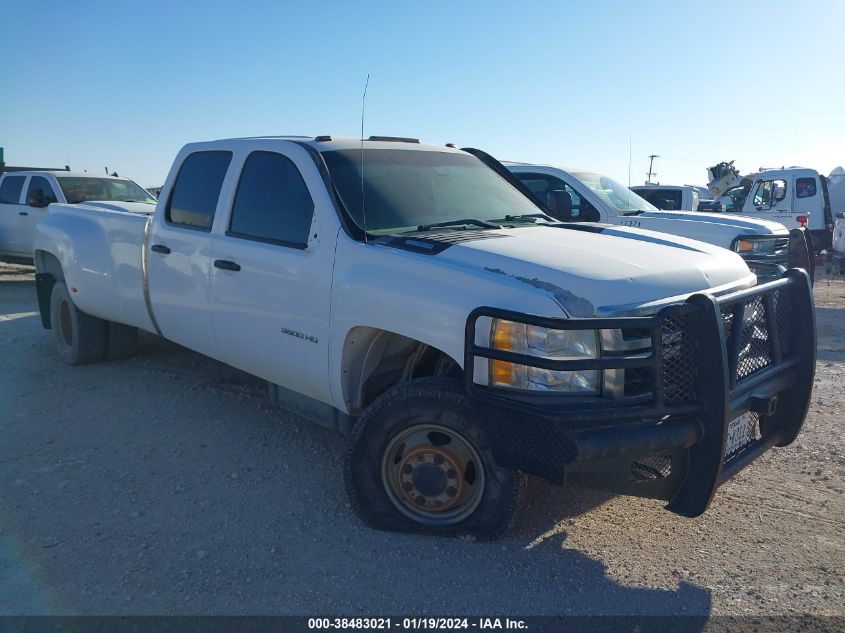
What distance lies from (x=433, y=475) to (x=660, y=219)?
596 centimetres

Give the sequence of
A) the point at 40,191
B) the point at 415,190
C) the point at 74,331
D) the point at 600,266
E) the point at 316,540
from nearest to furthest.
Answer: the point at 600,266, the point at 316,540, the point at 415,190, the point at 74,331, the point at 40,191

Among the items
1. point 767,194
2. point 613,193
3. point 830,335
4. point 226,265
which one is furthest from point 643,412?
point 767,194

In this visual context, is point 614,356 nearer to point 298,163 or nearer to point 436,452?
point 436,452

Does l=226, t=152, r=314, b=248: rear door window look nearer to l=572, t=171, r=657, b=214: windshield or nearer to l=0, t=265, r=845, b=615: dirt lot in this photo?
l=0, t=265, r=845, b=615: dirt lot

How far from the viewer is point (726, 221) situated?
8961 millimetres

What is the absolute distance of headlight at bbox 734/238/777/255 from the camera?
853 centimetres

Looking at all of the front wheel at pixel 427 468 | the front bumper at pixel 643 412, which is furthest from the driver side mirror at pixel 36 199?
the front bumper at pixel 643 412

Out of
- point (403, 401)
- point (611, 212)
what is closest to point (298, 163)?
point (403, 401)

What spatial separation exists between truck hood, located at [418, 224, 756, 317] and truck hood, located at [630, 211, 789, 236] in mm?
4686

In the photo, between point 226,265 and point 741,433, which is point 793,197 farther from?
point 226,265

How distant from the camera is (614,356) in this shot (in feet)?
10.3

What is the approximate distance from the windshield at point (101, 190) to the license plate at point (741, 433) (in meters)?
11.4

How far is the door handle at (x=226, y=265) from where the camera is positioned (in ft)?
15.1

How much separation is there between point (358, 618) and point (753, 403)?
6.64 feet
